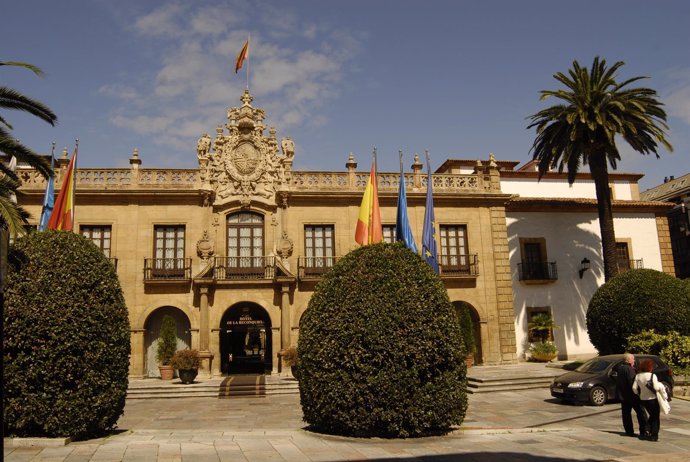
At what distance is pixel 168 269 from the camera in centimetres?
2456

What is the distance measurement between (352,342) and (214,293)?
1506cm

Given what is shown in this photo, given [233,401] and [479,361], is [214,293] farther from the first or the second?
[479,361]

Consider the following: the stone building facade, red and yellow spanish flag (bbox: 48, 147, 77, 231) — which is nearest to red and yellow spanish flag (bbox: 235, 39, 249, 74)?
the stone building facade

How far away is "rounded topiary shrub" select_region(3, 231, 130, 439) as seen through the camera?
10102mm

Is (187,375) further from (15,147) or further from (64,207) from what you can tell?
(15,147)

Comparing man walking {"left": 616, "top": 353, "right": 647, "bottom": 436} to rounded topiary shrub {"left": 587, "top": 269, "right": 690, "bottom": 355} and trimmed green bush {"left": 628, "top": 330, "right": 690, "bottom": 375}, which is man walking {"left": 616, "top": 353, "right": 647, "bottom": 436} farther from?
rounded topiary shrub {"left": 587, "top": 269, "right": 690, "bottom": 355}

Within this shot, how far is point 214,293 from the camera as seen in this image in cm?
2456

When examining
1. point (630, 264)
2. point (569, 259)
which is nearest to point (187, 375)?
point (569, 259)

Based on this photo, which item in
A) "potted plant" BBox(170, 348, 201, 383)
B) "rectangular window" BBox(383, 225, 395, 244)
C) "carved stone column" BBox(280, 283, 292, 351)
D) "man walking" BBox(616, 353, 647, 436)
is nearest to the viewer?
"man walking" BBox(616, 353, 647, 436)

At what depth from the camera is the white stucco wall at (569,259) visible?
27.6 m

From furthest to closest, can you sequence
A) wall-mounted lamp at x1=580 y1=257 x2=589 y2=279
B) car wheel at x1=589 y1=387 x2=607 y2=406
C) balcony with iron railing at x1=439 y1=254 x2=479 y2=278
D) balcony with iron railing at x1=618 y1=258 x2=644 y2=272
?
balcony with iron railing at x1=618 y1=258 x2=644 y2=272 → wall-mounted lamp at x1=580 y1=257 x2=589 y2=279 → balcony with iron railing at x1=439 y1=254 x2=479 y2=278 → car wheel at x1=589 y1=387 x2=607 y2=406

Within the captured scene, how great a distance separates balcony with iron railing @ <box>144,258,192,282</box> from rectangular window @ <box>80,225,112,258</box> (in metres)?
2.06

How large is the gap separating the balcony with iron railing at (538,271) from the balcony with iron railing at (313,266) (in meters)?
9.51

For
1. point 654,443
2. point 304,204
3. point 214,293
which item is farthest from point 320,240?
point 654,443
